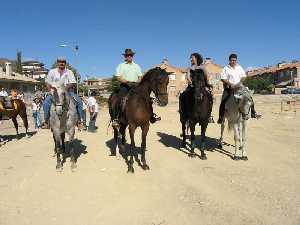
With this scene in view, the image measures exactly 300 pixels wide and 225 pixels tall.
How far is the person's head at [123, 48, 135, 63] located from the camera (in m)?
10.9

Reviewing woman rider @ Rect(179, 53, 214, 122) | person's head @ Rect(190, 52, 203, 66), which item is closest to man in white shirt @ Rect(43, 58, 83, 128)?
woman rider @ Rect(179, 53, 214, 122)

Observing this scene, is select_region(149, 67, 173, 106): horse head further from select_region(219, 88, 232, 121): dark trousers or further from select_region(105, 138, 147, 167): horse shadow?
select_region(219, 88, 232, 121): dark trousers

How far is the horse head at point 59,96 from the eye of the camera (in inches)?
384

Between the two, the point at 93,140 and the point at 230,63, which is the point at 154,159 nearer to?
the point at 230,63

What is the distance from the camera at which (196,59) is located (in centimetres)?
1143

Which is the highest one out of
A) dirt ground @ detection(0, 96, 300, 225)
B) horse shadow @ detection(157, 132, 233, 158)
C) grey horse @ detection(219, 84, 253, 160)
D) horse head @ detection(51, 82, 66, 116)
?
horse head @ detection(51, 82, 66, 116)

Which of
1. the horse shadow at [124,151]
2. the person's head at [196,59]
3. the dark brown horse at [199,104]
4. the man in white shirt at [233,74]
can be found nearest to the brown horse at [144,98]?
the horse shadow at [124,151]

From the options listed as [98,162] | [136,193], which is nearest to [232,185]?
[136,193]

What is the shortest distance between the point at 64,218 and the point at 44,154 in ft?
21.2

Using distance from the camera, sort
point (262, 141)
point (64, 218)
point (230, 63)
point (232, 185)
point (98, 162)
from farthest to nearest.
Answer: point (262, 141) < point (230, 63) < point (98, 162) < point (232, 185) < point (64, 218)

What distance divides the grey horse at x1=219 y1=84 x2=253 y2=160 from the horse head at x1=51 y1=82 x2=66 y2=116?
190 inches

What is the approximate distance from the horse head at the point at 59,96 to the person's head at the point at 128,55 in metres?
2.12

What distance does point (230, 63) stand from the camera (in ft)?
38.4

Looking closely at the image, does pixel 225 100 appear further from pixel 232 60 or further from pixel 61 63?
pixel 61 63
